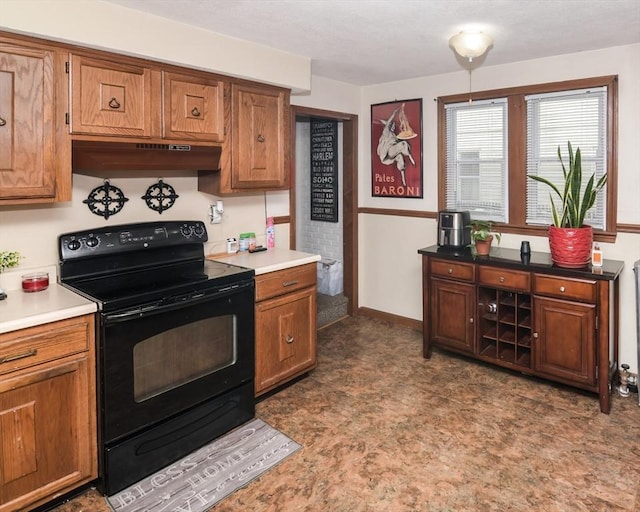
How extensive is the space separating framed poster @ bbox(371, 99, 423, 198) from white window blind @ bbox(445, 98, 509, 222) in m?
0.29

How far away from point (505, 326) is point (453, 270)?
568mm

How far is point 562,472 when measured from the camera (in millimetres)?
2391

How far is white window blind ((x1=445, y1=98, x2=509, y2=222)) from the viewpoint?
382cm

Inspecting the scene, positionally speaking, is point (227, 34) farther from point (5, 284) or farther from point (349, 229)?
point (349, 229)

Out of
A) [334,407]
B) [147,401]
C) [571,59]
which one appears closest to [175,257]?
[147,401]

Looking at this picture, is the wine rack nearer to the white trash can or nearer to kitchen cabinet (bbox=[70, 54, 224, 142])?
the white trash can

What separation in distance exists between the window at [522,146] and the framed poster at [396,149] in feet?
0.77

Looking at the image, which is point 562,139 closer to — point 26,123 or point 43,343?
point 26,123

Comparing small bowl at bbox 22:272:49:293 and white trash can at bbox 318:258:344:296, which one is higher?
small bowl at bbox 22:272:49:293

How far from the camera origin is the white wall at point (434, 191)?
321 centimetres

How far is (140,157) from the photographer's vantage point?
267 centimetres

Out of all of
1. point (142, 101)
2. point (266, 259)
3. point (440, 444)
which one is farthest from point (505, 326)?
point (142, 101)

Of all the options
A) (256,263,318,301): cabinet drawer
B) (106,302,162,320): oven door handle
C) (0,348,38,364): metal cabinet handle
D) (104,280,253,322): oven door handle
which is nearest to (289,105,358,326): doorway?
(256,263,318,301): cabinet drawer

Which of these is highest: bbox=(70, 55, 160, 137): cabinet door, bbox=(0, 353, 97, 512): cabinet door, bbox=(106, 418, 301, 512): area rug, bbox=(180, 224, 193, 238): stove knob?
bbox=(70, 55, 160, 137): cabinet door
